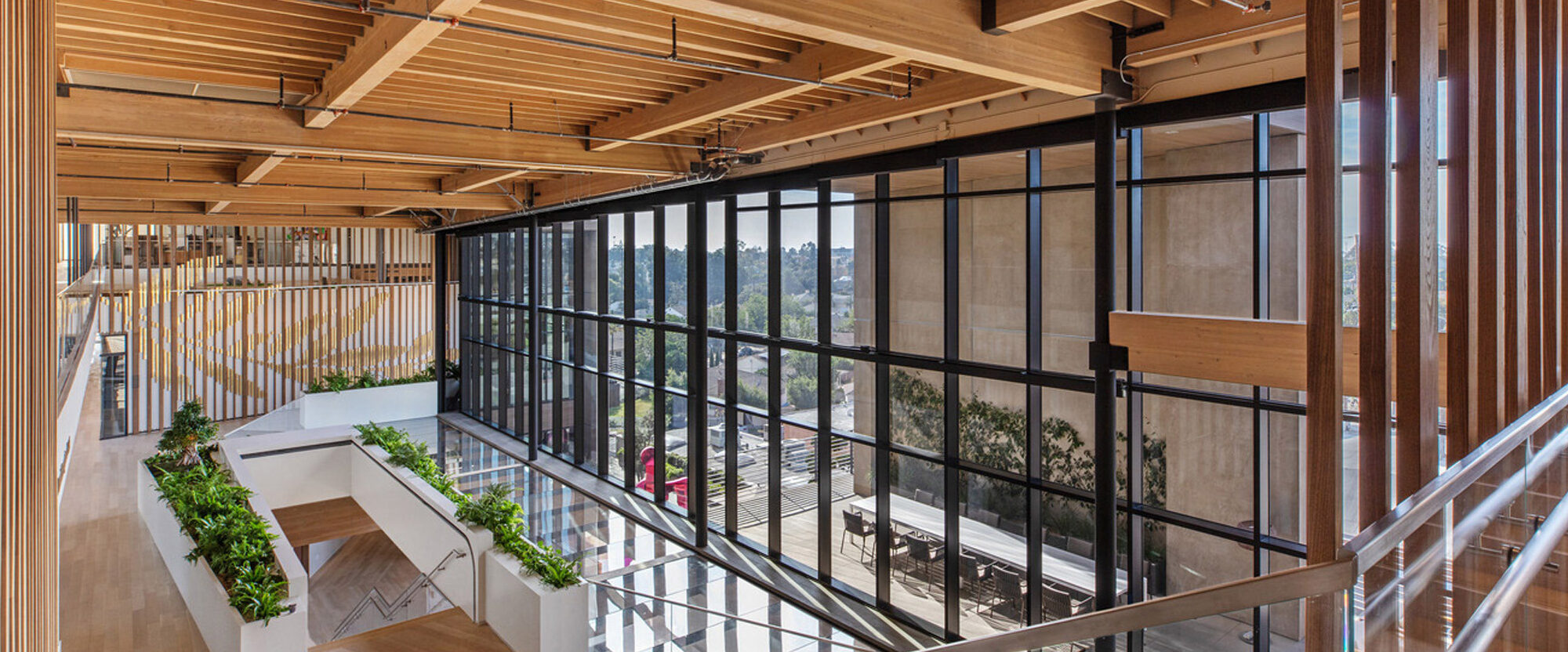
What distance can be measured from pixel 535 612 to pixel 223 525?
3.85 meters

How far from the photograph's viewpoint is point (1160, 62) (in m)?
5.93

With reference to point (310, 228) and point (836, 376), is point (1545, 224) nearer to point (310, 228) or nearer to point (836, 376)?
point (836, 376)

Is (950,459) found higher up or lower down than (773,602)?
higher up

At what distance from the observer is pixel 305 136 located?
750cm

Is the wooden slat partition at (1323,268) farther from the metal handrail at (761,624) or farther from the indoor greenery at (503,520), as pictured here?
the indoor greenery at (503,520)

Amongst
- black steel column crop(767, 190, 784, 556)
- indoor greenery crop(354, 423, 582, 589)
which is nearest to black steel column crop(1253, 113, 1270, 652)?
black steel column crop(767, 190, 784, 556)

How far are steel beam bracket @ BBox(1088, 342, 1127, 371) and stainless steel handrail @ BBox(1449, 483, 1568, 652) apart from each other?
348 cm

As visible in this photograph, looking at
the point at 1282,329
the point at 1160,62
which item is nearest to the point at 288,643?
the point at 1282,329

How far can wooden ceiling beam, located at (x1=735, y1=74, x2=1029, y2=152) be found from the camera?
6.39 m

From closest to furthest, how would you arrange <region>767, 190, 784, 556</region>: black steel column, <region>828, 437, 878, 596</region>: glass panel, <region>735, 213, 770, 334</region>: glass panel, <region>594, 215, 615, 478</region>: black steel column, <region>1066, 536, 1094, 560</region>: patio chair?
<region>1066, 536, 1094, 560</region>: patio chair
<region>828, 437, 878, 596</region>: glass panel
<region>767, 190, 784, 556</region>: black steel column
<region>735, 213, 770, 334</region>: glass panel
<region>594, 215, 615, 478</region>: black steel column

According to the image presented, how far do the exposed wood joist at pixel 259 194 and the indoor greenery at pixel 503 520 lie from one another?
4.01 metres

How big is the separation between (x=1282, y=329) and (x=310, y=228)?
22395mm

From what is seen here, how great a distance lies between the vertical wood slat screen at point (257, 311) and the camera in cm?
1897

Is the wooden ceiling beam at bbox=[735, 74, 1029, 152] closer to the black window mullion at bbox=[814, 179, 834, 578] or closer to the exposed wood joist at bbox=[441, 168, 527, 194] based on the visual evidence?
the black window mullion at bbox=[814, 179, 834, 578]
